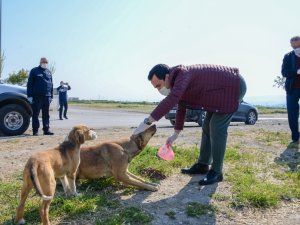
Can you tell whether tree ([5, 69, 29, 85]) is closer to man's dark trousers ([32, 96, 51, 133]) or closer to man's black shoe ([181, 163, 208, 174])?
man's dark trousers ([32, 96, 51, 133])

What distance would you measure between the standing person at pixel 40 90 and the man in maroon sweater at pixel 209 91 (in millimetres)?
6100

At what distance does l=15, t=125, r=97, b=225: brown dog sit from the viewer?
3932mm

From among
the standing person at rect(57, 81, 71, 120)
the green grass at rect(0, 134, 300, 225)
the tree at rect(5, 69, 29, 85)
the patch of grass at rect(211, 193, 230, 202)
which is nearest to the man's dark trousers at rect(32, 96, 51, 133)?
the green grass at rect(0, 134, 300, 225)

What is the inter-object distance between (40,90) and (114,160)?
6.02 meters

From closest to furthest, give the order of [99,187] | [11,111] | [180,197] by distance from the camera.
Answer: [180,197]
[99,187]
[11,111]

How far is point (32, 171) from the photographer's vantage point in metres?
3.85

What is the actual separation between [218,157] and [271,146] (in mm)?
3267

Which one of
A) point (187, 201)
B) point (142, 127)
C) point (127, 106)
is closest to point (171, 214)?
point (187, 201)

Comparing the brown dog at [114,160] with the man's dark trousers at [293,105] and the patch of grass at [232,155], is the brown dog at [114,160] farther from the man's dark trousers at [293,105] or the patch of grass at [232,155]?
the man's dark trousers at [293,105]

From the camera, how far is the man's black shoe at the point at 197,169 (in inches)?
236

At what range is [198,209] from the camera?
4.53 meters

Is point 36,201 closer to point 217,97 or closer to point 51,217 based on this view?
point 51,217

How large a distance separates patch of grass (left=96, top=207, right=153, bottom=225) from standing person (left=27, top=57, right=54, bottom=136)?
691 centimetres

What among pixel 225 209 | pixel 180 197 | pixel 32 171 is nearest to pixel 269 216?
pixel 225 209
